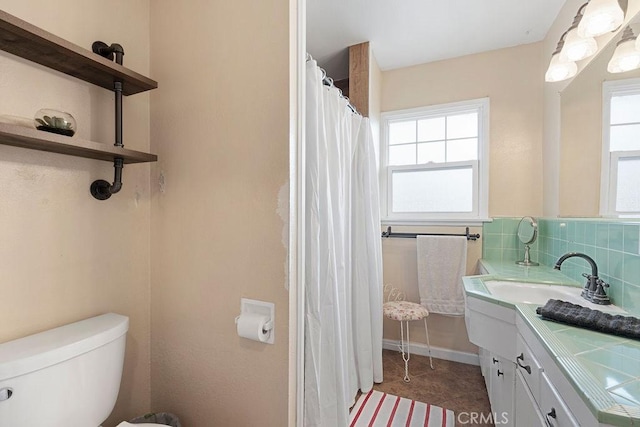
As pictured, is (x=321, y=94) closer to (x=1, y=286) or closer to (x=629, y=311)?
(x=1, y=286)

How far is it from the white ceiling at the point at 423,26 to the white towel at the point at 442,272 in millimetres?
1535

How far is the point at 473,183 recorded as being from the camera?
7.42 ft

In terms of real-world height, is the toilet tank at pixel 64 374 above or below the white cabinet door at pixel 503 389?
above

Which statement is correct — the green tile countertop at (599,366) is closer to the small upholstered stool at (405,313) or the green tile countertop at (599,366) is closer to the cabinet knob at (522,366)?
the cabinet knob at (522,366)

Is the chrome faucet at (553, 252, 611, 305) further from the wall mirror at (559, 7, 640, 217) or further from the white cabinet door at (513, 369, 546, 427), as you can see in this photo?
the white cabinet door at (513, 369, 546, 427)

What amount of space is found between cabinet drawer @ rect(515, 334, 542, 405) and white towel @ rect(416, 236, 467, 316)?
1.12 meters

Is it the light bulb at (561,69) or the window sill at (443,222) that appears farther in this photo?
the window sill at (443,222)

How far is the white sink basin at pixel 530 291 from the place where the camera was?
1.32m

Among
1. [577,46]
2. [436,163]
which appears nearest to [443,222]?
[436,163]

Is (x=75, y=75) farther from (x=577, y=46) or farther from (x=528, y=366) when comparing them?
(x=577, y=46)

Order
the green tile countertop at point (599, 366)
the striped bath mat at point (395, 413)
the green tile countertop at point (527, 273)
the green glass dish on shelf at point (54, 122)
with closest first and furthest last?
the green tile countertop at point (599, 366) < the green glass dish on shelf at point (54, 122) < the green tile countertop at point (527, 273) < the striped bath mat at point (395, 413)

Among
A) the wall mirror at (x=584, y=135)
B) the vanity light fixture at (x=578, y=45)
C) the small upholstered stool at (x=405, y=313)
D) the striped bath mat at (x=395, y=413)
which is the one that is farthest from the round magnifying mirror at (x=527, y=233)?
the striped bath mat at (x=395, y=413)

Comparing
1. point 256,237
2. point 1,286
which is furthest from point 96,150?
point 256,237

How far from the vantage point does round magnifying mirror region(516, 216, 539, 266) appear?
1.96 metres
